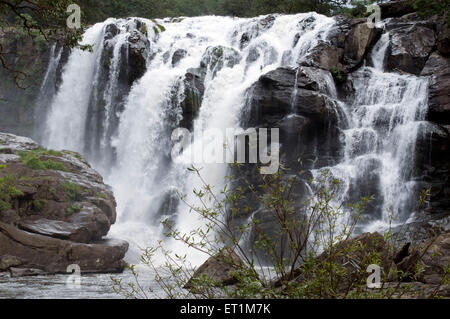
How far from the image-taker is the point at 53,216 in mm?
13414

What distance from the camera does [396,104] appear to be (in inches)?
663

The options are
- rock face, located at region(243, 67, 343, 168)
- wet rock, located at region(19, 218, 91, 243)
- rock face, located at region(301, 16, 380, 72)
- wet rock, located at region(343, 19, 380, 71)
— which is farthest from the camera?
wet rock, located at region(343, 19, 380, 71)

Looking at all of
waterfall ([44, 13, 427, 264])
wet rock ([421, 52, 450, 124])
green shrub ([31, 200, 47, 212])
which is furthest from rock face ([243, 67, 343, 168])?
green shrub ([31, 200, 47, 212])

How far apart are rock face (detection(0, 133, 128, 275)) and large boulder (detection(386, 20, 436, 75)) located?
40.2 ft

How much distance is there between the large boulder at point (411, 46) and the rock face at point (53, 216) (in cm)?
1225

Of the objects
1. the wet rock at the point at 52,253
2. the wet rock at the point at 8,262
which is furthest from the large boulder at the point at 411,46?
the wet rock at the point at 8,262

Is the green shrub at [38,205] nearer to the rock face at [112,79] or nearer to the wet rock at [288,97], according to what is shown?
the wet rock at [288,97]

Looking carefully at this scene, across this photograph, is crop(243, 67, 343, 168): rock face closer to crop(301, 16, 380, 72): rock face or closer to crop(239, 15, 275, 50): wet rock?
crop(301, 16, 380, 72): rock face

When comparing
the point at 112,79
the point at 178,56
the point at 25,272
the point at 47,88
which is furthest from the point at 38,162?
the point at 47,88

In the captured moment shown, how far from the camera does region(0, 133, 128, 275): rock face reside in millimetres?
11844

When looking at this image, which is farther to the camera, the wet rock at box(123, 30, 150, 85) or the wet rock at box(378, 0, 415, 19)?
the wet rock at box(123, 30, 150, 85)

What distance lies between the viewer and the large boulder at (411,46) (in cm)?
1852
